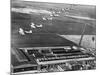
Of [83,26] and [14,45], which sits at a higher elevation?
[83,26]

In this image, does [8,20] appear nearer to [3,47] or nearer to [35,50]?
[3,47]

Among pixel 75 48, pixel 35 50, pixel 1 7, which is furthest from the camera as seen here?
pixel 75 48

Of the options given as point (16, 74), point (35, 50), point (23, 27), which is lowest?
point (16, 74)

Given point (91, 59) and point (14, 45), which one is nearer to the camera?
point (14, 45)

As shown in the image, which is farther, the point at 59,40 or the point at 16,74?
the point at 59,40

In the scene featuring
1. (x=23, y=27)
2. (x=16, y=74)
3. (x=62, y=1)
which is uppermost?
(x=62, y=1)

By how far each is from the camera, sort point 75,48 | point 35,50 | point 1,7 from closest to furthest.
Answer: point 1,7, point 35,50, point 75,48

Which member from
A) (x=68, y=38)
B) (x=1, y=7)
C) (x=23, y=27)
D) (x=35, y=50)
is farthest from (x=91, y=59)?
(x=1, y=7)

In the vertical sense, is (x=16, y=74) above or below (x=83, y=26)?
below
